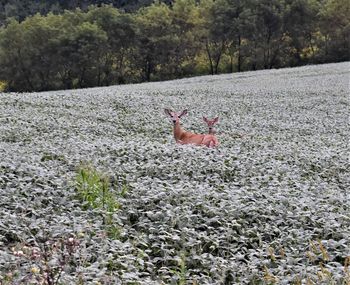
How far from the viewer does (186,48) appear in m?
103

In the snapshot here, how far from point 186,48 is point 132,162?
3590 inches

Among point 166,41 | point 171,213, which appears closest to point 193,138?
point 171,213

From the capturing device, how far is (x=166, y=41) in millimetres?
99125

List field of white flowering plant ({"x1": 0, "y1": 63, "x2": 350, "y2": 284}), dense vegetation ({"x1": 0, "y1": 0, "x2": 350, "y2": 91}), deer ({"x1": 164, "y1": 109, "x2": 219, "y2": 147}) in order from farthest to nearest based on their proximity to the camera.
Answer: dense vegetation ({"x1": 0, "y1": 0, "x2": 350, "y2": 91})
deer ({"x1": 164, "y1": 109, "x2": 219, "y2": 147})
field of white flowering plant ({"x1": 0, "y1": 63, "x2": 350, "y2": 284})

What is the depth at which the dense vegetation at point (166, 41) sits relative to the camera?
9612 cm

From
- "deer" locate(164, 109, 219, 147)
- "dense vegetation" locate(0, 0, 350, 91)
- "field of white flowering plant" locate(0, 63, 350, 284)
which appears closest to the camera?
"field of white flowering plant" locate(0, 63, 350, 284)

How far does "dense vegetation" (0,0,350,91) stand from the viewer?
9612cm

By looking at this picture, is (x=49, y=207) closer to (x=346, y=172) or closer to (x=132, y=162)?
(x=132, y=162)

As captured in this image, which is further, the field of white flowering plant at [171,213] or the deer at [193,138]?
the deer at [193,138]

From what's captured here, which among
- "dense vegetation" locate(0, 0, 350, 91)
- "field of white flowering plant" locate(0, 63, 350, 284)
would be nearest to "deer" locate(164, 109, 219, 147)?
"field of white flowering plant" locate(0, 63, 350, 284)

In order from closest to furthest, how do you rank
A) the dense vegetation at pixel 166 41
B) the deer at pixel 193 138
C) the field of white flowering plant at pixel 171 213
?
1. the field of white flowering plant at pixel 171 213
2. the deer at pixel 193 138
3. the dense vegetation at pixel 166 41

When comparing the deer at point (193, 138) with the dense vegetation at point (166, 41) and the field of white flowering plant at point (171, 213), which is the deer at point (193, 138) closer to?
the field of white flowering plant at point (171, 213)

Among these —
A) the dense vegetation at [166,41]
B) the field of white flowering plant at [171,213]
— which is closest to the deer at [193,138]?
the field of white flowering plant at [171,213]

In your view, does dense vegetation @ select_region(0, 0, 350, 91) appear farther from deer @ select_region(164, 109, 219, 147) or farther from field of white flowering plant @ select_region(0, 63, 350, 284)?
field of white flowering plant @ select_region(0, 63, 350, 284)
